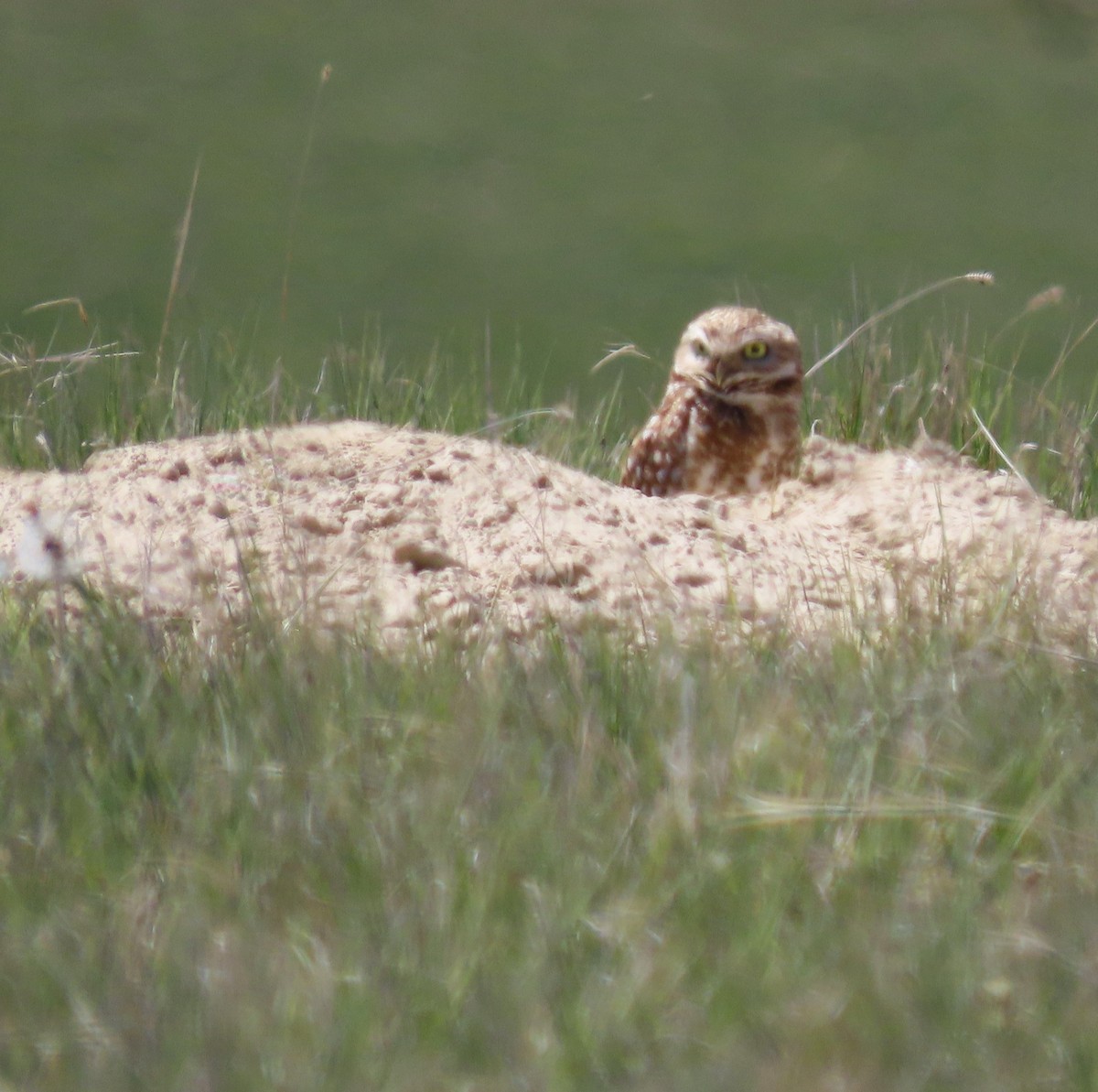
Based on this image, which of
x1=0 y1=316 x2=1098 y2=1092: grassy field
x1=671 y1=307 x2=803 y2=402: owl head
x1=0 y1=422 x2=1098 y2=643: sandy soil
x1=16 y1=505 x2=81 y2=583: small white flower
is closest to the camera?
x1=0 y1=316 x2=1098 y2=1092: grassy field

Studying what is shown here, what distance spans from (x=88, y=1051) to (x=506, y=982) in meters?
0.45

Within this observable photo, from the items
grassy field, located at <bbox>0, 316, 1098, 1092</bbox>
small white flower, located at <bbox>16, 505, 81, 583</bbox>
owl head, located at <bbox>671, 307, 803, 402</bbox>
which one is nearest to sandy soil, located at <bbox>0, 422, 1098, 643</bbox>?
small white flower, located at <bbox>16, 505, 81, 583</bbox>

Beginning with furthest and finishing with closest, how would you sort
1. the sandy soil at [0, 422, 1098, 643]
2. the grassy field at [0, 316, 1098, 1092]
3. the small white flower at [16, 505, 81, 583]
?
the small white flower at [16, 505, 81, 583] < the sandy soil at [0, 422, 1098, 643] < the grassy field at [0, 316, 1098, 1092]

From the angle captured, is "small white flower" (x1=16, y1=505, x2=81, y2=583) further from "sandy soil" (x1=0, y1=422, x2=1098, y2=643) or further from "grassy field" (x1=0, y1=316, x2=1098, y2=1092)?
"grassy field" (x1=0, y1=316, x2=1098, y2=1092)

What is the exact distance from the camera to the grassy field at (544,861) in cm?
174

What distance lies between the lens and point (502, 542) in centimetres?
A: 359

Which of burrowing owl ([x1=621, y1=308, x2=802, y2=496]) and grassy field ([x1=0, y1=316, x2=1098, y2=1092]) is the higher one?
grassy field ([x1=0, y1=316, x2=1098, y2=1092])

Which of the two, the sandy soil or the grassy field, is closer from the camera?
the grassy field

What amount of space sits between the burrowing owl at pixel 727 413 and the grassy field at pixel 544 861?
178 centimetres

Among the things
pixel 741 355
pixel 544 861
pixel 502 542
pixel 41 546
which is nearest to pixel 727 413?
pixel 741 355

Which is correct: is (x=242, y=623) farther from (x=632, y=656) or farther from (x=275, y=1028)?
(x=275, y=1028)

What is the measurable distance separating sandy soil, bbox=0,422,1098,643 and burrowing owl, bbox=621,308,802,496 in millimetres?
227

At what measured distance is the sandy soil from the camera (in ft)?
9.91

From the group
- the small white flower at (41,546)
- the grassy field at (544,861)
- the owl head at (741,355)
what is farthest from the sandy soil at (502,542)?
the owl head at (741,355)
